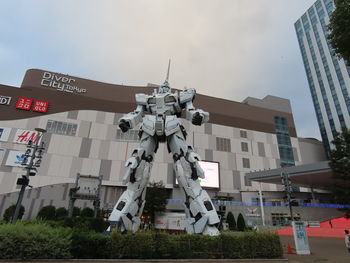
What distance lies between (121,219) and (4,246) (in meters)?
3.39

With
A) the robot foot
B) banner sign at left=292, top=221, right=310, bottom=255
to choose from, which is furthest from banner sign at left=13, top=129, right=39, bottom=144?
banner sign at left=292, top=221, right=310, bottom=255

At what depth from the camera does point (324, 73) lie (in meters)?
61.8

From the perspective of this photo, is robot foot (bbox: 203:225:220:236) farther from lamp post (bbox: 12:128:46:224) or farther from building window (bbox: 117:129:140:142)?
building window (bbox: 117:129:140:142)

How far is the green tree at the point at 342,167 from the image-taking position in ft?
43.9

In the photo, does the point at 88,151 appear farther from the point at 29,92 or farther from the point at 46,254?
the point at 46,254

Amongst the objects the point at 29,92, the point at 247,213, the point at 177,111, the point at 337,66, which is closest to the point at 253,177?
the point at 247,213

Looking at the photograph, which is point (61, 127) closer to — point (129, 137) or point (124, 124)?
point (129, 137)

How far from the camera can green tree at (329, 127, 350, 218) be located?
13386mm

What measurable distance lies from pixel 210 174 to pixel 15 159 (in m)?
30.6

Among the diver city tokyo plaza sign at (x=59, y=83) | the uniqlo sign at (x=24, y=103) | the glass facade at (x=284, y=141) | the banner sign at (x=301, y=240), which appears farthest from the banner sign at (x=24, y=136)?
the glass facade at (x=284, y=141)

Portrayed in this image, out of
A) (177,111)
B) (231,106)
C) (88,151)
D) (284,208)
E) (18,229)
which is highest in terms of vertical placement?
(231,106)

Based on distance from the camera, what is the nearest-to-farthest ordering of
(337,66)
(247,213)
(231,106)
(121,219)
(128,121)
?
(121,219), (128,121), (247,213), (231,106), (337,66)

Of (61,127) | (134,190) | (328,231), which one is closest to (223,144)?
(328,231)

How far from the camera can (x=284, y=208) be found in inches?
1304
